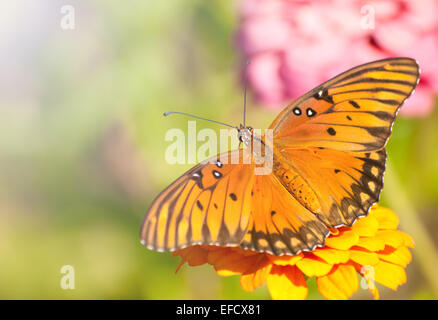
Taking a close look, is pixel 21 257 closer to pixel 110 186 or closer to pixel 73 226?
pixel 73 226

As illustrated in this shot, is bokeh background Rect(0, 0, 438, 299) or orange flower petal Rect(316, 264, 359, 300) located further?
bokeh background Rect(0, 0, 438, 299)

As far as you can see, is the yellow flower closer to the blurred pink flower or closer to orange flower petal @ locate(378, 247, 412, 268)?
orange flower petal @ locate(378, 247, 412, 268)

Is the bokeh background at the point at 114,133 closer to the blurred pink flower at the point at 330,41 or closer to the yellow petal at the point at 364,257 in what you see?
the blurred pink flower at the point at 330,41

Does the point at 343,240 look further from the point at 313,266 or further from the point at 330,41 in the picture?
the point at 330,41

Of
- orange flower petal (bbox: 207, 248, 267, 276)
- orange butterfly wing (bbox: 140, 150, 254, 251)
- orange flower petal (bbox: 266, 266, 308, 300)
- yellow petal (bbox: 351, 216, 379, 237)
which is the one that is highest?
orange butterfly wing (bbox: 140, 150, 254, 251)

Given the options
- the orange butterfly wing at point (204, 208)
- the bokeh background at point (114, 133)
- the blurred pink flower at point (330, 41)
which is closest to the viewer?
the orange butterfly wing at point (204, 208)

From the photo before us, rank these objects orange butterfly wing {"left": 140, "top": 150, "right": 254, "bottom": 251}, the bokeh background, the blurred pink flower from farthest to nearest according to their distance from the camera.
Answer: the bokeh background < the blurred pink flower < orange butterfly wing {"left": 140, "top": 150, "right": 254, "bottom": 251}

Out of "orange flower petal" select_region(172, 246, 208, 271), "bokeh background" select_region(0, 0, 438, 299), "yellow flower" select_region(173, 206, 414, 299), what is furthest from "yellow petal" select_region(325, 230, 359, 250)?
"bokeh background" select_region(0, 0, 438, 299)

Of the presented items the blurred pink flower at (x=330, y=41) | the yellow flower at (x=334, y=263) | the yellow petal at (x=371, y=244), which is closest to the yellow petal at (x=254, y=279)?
the yellow flower at (x=334, y=263)
